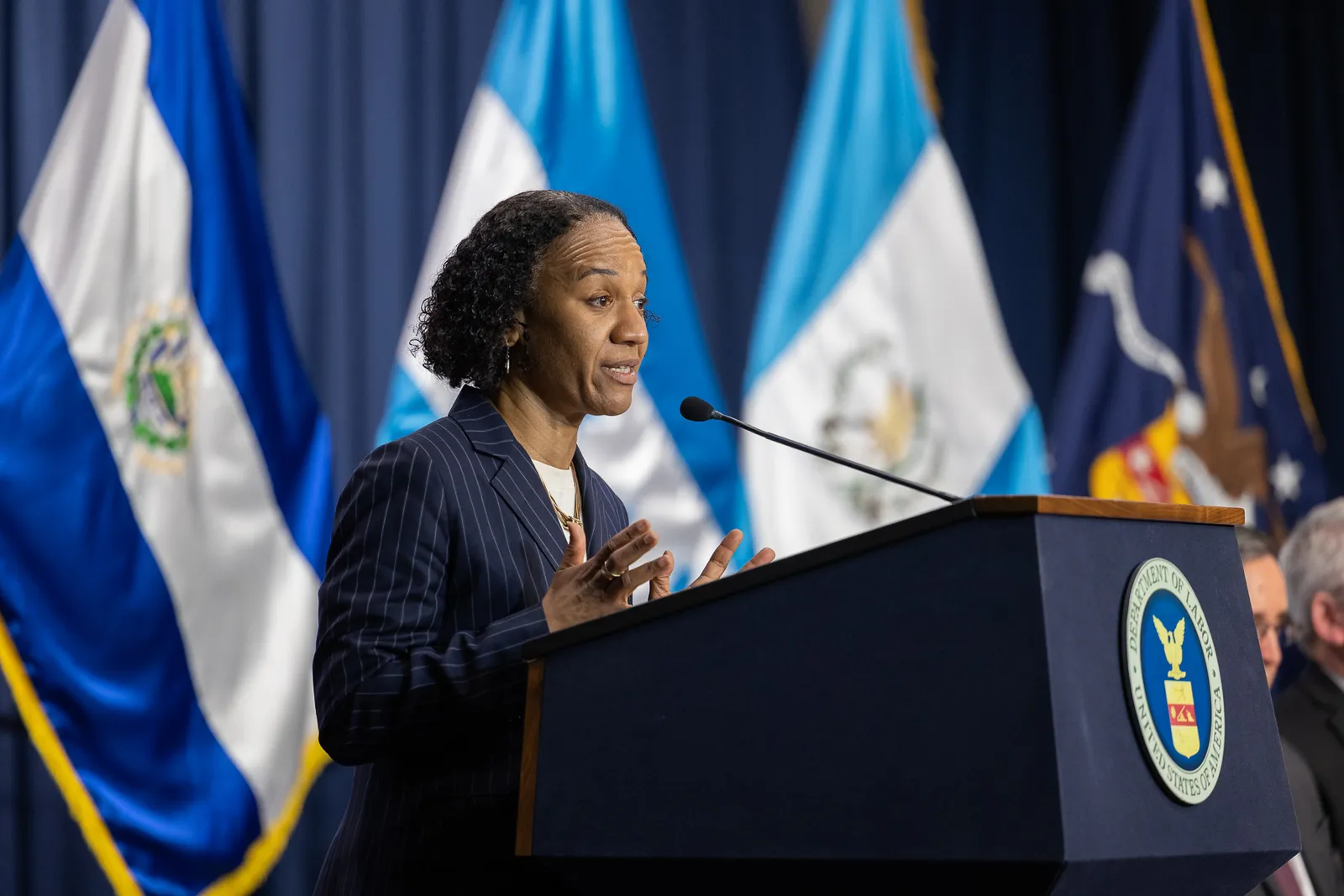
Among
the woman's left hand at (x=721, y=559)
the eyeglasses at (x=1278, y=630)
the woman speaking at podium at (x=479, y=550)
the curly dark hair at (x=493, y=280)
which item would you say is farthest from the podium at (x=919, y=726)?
the eyeglasses at (x=1278, y=630)

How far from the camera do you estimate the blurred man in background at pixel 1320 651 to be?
2.92 metres

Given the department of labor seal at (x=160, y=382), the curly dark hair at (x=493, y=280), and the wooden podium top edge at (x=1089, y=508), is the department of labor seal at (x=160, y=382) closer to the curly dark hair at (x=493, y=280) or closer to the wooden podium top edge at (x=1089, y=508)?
the curly dark hair at (x=493, y=280)

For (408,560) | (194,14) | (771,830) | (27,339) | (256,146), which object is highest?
(194,14)

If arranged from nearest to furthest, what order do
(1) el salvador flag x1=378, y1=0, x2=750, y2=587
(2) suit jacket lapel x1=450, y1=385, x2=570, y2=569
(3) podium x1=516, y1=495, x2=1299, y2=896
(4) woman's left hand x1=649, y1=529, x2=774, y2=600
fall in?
(3) podium x1=516, y1=495, x2=1299, y2=896 → (4) woman's left hand x1=649, y1=529, x2=774, y2=600 → (2) suit jacket lapel x1=450, y1=385, x2=570, y2=569 → (1) el salvador flag x1=378, y1=0, x2=750, y2=587

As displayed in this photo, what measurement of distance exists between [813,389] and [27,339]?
7.31 ft

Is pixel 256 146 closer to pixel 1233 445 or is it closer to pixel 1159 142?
pixel 1159 142

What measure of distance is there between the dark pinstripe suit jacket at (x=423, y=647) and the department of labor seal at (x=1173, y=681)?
0.54m

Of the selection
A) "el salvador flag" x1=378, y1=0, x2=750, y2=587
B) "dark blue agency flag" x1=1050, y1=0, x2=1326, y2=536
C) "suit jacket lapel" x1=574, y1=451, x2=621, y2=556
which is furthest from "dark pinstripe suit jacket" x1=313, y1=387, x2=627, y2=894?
"dark blue agency flag" x1=1050, y1=0, x2=1326, y2=536

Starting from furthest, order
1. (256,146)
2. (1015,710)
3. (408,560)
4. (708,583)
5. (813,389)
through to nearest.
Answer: (813,389) < (256,146) < (408,560) < (708,583) < (1015,710)

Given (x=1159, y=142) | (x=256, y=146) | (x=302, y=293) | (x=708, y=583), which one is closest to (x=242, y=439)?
(x=302, y=293)

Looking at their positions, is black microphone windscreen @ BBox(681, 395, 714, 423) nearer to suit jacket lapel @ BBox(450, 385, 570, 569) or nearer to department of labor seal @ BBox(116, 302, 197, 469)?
suit jacket lapel @ BBox(450, 385, 570, 569)

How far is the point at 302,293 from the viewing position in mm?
3652

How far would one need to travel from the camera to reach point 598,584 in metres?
1.34

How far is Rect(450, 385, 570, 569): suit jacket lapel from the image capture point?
1.62 meters
